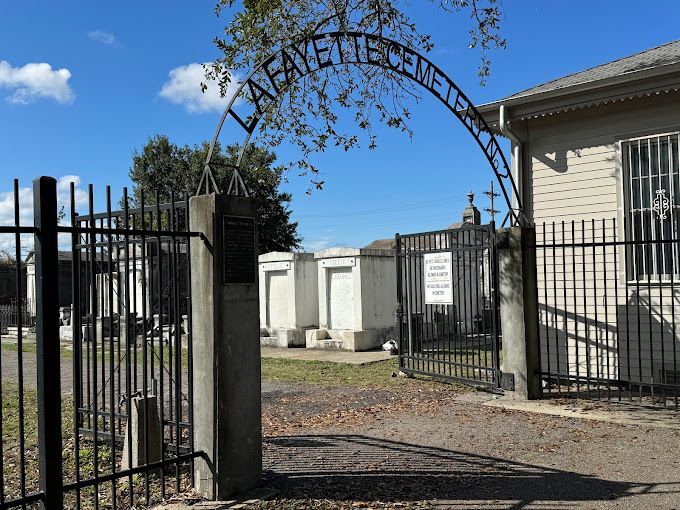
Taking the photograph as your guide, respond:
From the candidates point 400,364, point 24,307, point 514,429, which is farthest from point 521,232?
point 24,307

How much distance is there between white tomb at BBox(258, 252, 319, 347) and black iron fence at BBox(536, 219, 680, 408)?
8686 millimetres

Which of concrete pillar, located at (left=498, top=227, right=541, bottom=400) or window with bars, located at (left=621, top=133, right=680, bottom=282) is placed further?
window with bars, located at (left=621, top=133, right=680, bottom=282)

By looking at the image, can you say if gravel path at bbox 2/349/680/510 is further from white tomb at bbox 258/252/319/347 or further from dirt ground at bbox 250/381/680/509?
white tomb at bbox 258/252/319/347

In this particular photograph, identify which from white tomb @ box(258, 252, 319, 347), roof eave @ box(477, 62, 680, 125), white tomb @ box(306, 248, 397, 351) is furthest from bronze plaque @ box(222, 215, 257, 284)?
white tomb @ box(258, 252, 319, 347)

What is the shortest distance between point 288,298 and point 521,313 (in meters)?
10.1

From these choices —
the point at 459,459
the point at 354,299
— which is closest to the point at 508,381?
the point at 459,459

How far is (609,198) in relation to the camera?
32.6 feet

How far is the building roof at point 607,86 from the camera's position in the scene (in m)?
8.95

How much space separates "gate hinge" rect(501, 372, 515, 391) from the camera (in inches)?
358

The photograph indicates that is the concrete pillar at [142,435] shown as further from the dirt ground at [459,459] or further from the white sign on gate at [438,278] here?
the white sign on gate at [438,278]

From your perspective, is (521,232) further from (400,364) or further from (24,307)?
(24,307)

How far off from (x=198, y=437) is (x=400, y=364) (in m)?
7.00

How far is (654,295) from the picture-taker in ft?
30.7

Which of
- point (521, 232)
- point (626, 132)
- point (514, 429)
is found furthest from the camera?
point (626, 132)
